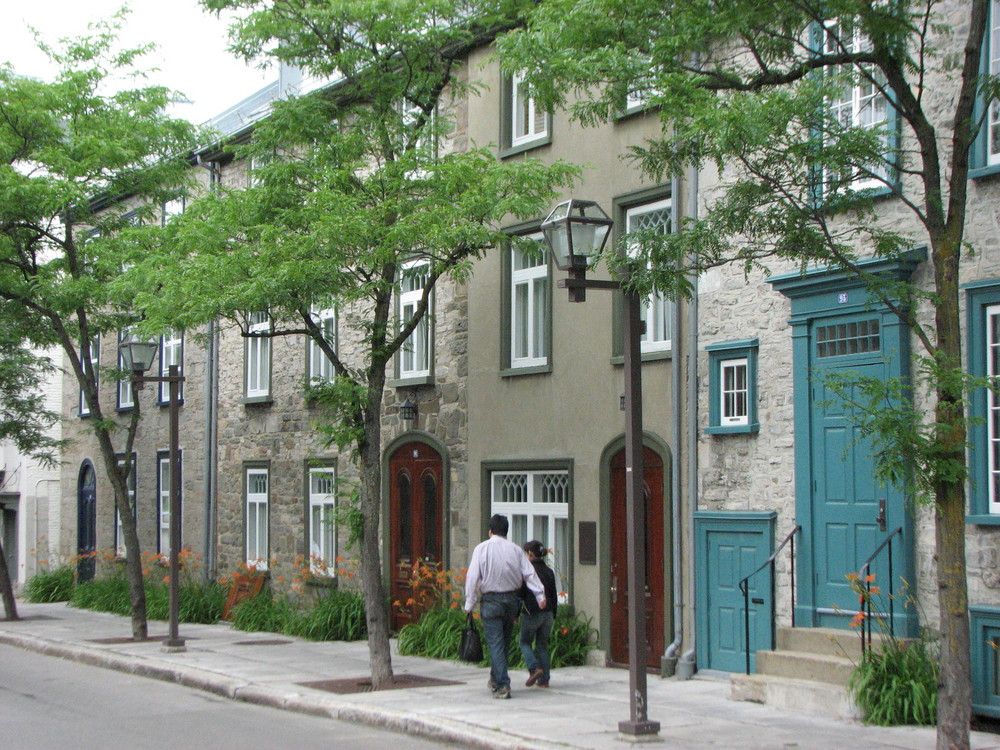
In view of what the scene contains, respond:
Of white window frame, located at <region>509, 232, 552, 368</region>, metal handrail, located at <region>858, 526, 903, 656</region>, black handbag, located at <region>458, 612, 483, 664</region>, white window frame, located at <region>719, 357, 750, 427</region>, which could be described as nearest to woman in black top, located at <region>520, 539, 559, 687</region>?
black handbag, located at <region>458, 612, 483, 664</region>

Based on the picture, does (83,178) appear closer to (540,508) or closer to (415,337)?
(415,337)

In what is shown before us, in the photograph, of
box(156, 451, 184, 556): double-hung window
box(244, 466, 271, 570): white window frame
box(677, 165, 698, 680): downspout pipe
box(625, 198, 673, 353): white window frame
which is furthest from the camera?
box(156, 451, 184, 556): double-hung window

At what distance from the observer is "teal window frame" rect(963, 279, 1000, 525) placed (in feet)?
33.5

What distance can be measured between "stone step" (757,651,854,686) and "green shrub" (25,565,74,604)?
19.4 m

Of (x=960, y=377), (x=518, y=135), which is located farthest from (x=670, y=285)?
(x=518, y=135)

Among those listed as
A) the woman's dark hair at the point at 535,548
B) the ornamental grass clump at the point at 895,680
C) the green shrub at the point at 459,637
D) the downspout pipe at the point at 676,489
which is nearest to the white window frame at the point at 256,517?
the green shrub at the point at 459,637

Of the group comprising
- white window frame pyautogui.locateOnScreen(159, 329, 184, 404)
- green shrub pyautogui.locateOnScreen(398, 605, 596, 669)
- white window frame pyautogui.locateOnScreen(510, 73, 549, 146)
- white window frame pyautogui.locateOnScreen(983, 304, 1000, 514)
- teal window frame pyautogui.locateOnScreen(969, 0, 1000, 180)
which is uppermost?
white window frame pyautogui.locateOnScreen(510, 73, 549, 146)

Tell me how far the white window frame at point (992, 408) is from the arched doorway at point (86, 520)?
70.6 feet

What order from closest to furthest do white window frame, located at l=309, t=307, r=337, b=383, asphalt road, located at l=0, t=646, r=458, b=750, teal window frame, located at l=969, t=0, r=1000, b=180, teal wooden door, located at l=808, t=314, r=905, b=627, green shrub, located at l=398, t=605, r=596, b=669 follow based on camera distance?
asphalt road, located at l=0, t=646, r=458, b=750 < teal window frame, located at l=969, t=0, r=1000, b=180 < teal wooden door, located at l=808, t=314, r=905, b=627 < green shrub, located at l=398, t=605, r=596, b=669 < white window frame, located at l=309, t=307, r=337, b=383

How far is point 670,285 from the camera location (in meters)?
9.32

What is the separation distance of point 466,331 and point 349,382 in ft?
13.2

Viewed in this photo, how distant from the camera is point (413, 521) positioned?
58.6 feet

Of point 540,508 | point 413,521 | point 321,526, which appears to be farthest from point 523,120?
point 321,526

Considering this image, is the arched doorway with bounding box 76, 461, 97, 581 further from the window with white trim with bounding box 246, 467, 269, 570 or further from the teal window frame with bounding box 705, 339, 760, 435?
the teal window frame with bounding box 705, 339, 760, 435
